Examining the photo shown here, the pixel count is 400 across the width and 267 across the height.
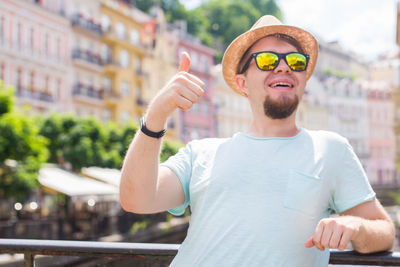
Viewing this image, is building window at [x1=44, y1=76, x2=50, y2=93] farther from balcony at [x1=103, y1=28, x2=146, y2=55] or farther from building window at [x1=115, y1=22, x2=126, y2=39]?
building window at [x1=115, y1=22, x2=126, y2=39]

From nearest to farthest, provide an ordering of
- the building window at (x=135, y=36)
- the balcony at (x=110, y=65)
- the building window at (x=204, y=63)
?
the balcony at (x=110, y=65) → the building window at (x=135, y=36) → the building window at (x=204, y=63)

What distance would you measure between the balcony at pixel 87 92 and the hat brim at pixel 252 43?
31.3 meters

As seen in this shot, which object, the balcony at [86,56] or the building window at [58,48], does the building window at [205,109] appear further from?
the building window at [58,48]

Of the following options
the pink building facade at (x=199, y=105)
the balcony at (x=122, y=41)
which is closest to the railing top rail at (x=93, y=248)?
the balcony at (x=122, y=41)

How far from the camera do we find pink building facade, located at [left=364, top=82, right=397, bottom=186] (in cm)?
6675

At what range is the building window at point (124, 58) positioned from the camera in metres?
38.2

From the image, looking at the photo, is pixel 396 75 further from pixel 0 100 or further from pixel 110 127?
pixel 0 100

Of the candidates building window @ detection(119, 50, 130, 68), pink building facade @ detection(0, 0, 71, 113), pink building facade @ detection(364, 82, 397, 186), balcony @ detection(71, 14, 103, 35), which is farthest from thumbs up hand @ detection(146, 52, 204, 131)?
pink building facade @ detection(364, 82, 397, 186)

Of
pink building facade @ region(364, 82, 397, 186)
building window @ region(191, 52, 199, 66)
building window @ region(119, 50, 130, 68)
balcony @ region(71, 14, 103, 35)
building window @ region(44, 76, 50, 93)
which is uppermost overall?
balcony @ region(71, 14, 103, 35)

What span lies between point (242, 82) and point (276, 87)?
25 cm

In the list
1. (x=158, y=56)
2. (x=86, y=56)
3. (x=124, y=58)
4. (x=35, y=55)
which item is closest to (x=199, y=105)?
(x=158, y=56)

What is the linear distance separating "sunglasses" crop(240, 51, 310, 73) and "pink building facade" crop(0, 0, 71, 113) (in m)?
27.5

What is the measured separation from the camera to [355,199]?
1875mm

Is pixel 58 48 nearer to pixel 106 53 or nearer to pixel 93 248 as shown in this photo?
pixel 106 53
